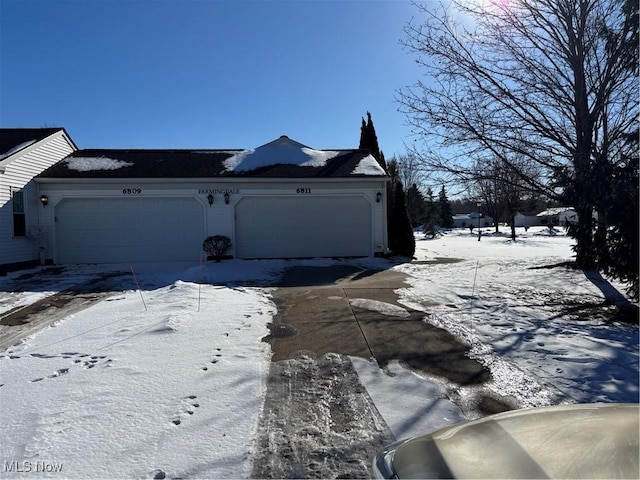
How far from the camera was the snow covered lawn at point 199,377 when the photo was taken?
8.68ft

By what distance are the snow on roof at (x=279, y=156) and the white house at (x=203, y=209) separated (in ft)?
0.40

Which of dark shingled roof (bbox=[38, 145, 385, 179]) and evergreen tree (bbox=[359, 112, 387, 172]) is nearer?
dark shingled roof (bbox=[38, 145, 385, 179])

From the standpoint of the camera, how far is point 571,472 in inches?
57.2

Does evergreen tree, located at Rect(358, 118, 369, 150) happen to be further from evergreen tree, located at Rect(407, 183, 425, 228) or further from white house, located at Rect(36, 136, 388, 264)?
evergreen tree, located at Rect(407, 183, 425, 228)

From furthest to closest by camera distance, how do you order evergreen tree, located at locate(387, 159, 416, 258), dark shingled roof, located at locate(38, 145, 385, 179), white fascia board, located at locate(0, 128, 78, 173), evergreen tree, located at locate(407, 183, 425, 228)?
evergreen tree, located at locate(407, 183, 425, 228), evergreen tree, located at locate(387, 159, 416, 258), dark shingled roof, located at locate(38, 145, 385, 179), white fascia board, located at locate(0, 128, 78, 173)

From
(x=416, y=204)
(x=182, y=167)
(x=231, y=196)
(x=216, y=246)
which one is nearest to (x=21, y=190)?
(x=182, y=167)

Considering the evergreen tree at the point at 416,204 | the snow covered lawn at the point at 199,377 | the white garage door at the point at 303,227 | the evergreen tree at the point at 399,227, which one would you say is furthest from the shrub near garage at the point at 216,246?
the evergreen tree at the point at 416,204

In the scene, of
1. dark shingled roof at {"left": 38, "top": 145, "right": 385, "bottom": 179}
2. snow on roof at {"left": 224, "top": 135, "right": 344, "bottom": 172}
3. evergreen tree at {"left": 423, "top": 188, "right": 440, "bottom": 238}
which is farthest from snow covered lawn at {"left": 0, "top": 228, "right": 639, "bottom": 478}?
evergreen tree at {"left": 423, "top": 188, "right": 440, "bottom": 238}

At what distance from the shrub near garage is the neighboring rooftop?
93.1 inches

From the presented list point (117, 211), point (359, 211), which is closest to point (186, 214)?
point (117, 211)

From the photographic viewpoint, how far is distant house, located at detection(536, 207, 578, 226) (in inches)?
336

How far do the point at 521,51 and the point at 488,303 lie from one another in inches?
299

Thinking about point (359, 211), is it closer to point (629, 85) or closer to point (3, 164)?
point (629, 85)

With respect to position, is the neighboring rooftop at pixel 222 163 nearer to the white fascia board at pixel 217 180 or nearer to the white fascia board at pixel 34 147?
the white fascia board at pixel 217 180
